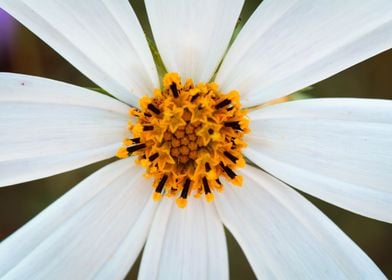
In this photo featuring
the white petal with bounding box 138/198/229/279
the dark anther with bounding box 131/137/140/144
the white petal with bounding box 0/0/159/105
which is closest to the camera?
the white petal with bounding box 0/0/159/105

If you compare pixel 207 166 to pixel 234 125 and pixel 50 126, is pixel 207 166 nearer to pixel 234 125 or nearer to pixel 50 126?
pixel 234 125

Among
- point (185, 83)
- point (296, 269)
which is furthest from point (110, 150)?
point (296, 269)

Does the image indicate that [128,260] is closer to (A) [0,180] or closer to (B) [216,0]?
(A) [0,180]

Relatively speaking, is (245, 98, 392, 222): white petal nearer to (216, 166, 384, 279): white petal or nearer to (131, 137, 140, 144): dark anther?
(216, 166, 384, 279): white petal

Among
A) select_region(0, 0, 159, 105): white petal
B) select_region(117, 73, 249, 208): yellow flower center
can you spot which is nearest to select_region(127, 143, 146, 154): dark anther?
select_region(117, 73, 249, 208): yellow flower center

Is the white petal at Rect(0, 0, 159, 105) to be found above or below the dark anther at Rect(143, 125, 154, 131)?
above
